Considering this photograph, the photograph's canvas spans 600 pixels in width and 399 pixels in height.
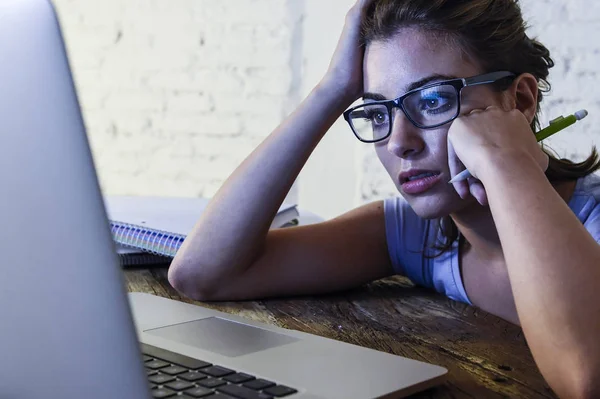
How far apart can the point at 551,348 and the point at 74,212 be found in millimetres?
508

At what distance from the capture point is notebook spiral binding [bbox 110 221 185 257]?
1.29m

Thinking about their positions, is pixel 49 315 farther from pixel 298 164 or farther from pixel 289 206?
pixel 289 206

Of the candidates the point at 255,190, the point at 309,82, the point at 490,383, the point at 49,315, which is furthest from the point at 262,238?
the point at 309,82

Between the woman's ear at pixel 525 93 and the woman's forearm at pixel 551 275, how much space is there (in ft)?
0.94

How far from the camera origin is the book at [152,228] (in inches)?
51.0

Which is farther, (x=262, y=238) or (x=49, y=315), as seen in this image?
(x=262, y=238)

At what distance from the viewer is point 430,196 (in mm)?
1049

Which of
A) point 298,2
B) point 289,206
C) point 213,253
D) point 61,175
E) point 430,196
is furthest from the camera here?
point 298,2

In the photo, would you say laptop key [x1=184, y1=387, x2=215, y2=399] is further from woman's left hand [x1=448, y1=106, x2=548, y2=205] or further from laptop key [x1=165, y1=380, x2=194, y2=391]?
woman's left hand [x1=448, y1=106, x2=548, y2=205]

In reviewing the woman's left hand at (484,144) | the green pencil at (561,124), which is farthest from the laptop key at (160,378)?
the green pencil at (561,124)

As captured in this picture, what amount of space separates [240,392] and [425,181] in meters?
0.56

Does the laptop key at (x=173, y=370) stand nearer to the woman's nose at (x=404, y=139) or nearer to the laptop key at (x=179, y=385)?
the laptop key at (x=179, y=385)

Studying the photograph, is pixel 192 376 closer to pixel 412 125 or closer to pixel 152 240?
pixel 412 125

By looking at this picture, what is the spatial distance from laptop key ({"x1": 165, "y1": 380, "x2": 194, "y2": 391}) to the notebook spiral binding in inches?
27.9
